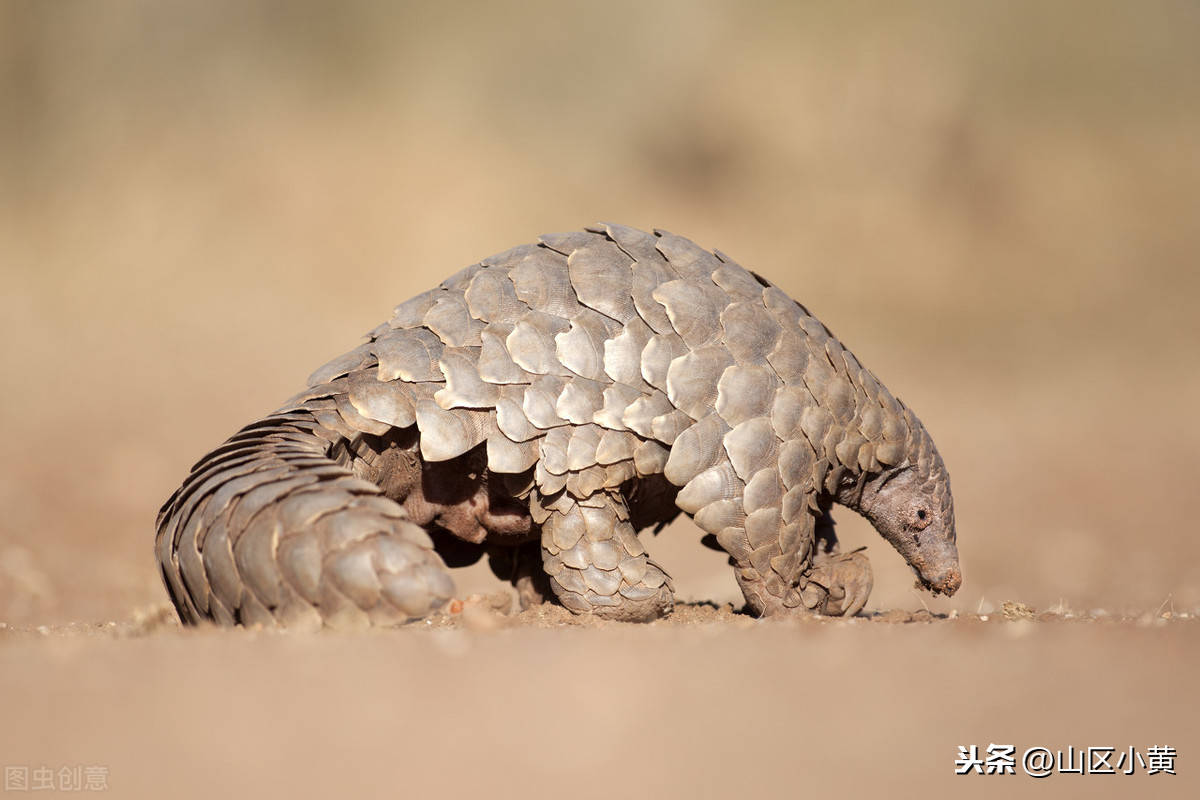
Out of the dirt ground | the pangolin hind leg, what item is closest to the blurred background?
the dirt ground

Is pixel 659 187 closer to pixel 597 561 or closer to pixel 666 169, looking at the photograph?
pixel 666 169

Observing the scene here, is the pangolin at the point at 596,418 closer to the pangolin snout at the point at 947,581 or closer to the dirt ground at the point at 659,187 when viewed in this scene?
the pangolin snout at the point at 947,581

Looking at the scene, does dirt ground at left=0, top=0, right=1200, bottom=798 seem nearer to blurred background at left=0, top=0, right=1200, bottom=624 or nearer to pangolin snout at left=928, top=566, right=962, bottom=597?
blurred background at left=0, top=0, right=1200, bottom=624

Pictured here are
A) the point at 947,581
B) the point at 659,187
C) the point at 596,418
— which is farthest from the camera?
the point at 659,187

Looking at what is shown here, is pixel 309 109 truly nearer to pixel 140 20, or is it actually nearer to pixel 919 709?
pixel 140 20

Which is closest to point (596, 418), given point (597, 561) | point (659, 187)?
point (597, 561)

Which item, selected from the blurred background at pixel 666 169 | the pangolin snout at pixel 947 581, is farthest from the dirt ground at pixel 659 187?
the pangolin snout at pixel 947 581
